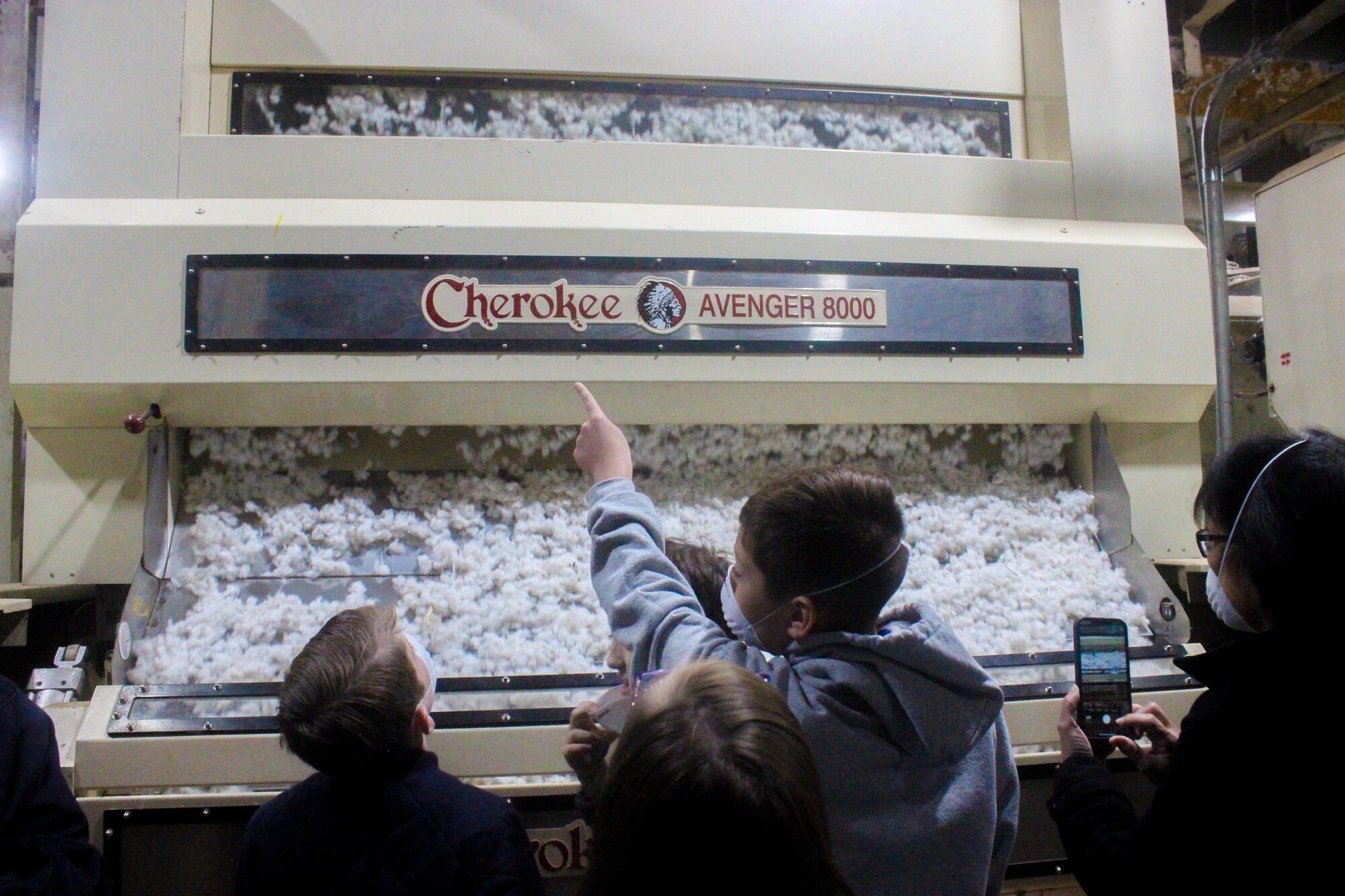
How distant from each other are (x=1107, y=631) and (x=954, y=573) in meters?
0.54

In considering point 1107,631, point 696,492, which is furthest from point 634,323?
point 1107,631

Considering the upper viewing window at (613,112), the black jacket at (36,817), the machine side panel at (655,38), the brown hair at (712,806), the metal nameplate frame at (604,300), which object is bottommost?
the black jacket at (36,817)

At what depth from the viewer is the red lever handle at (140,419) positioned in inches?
64.7

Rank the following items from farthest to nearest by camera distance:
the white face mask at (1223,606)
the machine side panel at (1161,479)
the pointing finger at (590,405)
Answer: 1. the machine side panel at (1161,479)
2. the pointing finger at (590,405)
3. the white face mask at (1223,606)

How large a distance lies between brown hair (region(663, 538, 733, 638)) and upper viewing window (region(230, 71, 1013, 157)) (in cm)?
99

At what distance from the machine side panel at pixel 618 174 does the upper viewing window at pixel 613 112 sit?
0.10 meters

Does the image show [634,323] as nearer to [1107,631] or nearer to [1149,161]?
[1107,631]

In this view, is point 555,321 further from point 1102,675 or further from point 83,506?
point 1102,675

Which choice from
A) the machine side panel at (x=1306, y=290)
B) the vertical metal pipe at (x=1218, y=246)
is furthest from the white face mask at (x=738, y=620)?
the machine side panel at (x=1306, y=290)

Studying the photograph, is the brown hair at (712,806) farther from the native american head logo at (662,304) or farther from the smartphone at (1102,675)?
the native american head logo at (662,304)

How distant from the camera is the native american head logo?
175cm

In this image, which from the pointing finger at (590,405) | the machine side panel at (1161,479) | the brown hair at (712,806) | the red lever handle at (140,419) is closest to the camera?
the brown hair at (712,806)

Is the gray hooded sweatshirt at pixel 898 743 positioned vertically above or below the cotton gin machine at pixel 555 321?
below

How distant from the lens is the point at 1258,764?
0.86 meters
